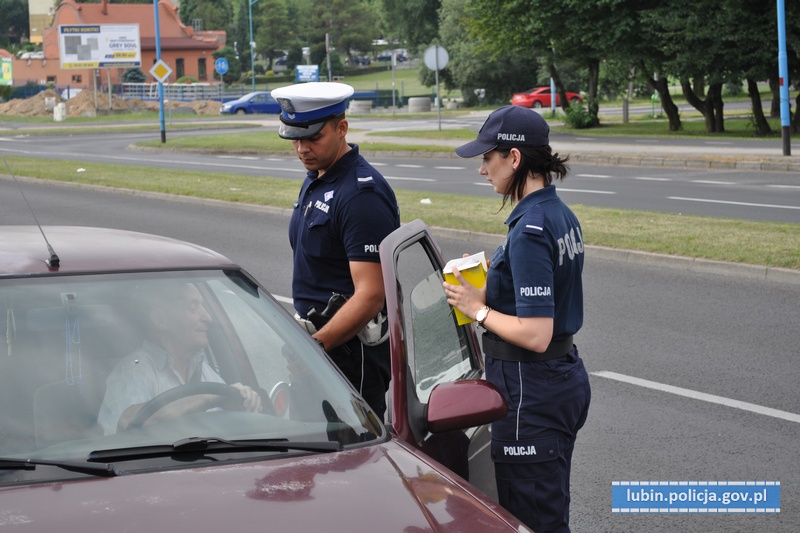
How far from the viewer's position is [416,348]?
3750mm

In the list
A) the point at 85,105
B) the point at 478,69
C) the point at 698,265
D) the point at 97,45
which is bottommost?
the point at 698,265

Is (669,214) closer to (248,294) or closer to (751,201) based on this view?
(751,201)

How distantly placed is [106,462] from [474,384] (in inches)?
43.9

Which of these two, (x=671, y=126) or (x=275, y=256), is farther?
(x=671, y=126)

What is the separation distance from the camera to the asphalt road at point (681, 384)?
561 cm

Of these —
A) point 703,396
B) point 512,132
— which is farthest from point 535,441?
point 703,396

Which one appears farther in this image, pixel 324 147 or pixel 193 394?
pixel 324 147

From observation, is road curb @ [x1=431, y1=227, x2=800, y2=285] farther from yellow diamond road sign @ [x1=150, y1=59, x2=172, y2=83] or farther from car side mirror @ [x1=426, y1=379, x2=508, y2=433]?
yellow diamond road sign @ [x1=150, y1=59, x2=172, y2=83]

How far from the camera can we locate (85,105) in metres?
66.3

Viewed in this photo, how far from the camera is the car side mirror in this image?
3.22 m

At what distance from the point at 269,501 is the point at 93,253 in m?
1.31

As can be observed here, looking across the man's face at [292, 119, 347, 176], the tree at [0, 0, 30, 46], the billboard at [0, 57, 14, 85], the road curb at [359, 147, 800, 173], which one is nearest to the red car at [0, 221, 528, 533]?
the man's face at [292, 119, 347, 176]

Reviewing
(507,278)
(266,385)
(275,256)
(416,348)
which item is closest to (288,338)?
(266,385)

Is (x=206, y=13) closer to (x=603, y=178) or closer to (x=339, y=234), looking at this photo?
(x=603, y=178)
